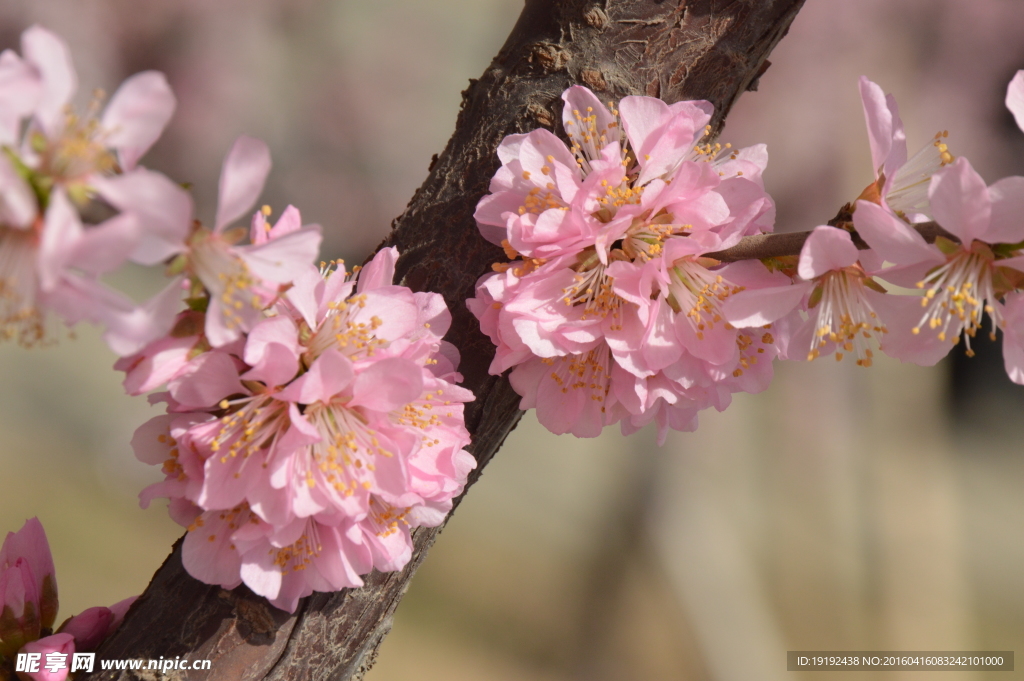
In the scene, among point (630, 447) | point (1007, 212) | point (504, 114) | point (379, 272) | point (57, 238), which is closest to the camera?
point (57, 238)

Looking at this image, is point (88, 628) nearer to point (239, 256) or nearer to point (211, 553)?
point (211, 553)

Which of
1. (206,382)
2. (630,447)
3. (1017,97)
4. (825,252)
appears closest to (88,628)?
(206,382)

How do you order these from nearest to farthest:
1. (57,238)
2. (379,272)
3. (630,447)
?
(57,238) < (379,272) < (630,447)

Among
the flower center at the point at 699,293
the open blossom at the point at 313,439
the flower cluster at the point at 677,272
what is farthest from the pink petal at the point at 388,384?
the flower center at the point at 699,293

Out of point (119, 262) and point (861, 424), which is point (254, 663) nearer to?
point (119, 262)

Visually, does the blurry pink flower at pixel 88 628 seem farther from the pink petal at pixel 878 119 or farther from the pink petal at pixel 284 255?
the pink petal at pixel 878 119

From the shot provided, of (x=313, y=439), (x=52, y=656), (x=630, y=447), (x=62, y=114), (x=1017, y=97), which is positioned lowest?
(x=52, y=656)

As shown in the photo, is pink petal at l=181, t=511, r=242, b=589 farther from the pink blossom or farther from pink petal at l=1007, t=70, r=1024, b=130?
pink petal at l=1007, t=70, r=1024, b=130
